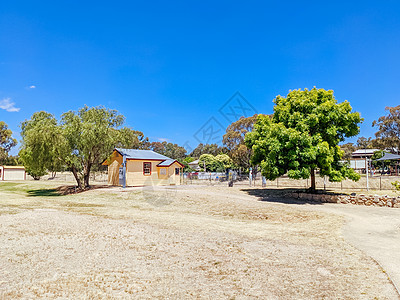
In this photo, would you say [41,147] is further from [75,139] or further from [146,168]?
[146,168]

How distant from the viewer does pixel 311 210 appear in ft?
48.8

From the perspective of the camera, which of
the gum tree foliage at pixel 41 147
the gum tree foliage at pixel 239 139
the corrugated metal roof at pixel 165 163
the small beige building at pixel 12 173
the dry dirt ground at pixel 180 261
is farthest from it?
the small beige building at pixel 12 173

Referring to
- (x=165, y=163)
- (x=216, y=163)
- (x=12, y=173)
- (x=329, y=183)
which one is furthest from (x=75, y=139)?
(x=216, y=163)

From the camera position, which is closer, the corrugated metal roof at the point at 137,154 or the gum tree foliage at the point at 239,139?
the corrugated metal roof at the point at 137,154

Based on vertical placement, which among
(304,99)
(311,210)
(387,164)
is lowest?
(311,210)

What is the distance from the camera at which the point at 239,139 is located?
138 feet

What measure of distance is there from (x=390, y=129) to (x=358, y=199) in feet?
137

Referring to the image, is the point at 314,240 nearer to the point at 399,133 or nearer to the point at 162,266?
the point at 162,266

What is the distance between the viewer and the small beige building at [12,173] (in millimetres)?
48125

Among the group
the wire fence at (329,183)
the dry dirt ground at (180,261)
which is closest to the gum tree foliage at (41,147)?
the dry dirt ground at (180,261)

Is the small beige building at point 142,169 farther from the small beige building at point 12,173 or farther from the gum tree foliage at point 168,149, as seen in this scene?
the gum tree foliage at point 168,149

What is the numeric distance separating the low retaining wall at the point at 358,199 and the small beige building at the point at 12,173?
50831 millimetres

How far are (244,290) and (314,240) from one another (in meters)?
4.71

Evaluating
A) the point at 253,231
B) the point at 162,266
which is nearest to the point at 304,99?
the point at 253,231
